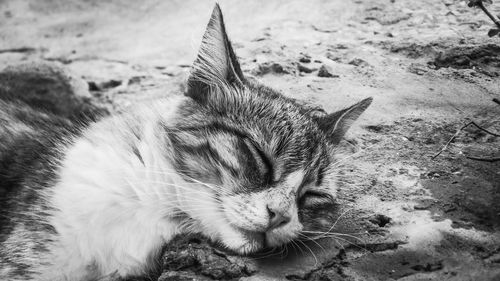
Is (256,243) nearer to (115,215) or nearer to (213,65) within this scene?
(115,215)

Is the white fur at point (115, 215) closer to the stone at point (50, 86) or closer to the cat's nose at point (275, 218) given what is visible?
the cat's nose at point (275, 218)

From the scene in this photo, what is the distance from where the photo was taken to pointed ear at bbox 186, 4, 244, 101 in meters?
2.81

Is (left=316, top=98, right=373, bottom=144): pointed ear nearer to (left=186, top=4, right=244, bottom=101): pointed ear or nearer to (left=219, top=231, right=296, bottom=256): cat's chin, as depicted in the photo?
(left=186, top=4, right=244, bottom=101): pointed ear

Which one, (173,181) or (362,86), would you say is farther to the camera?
(362,86)

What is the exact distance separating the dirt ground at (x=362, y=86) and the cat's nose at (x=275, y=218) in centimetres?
24

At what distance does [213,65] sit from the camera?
293 cm

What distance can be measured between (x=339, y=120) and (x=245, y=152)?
772 mm

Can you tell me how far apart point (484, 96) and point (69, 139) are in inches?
107

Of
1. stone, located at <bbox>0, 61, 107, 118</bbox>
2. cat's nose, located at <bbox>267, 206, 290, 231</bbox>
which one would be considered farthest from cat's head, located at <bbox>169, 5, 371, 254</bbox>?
stone, located at <bbox>0, 61, 107, 118</bbox>

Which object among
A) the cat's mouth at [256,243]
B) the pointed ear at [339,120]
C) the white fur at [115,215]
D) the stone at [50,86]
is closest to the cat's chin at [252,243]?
the cat's mouth at [256,243]

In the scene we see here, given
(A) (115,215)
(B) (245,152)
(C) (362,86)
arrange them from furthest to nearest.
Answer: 1. (C) (362,86)
2. (A) (115,215)
3. (B) (245,152)

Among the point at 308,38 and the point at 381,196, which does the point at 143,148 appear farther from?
the point at 308,38

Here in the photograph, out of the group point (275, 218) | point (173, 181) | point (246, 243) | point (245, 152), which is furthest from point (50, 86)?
point (275, 218)

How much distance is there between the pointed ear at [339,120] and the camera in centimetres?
307
